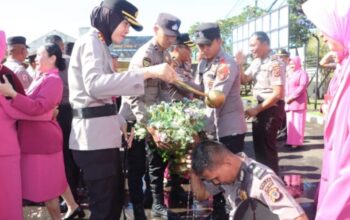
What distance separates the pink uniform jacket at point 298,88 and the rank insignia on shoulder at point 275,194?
6579 mm

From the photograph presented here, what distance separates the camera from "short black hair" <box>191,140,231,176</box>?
7.59 ft

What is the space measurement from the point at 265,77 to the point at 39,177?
8.85ft

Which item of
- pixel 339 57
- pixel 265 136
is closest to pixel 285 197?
pixel 339 57

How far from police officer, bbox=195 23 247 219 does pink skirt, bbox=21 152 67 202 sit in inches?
58.5

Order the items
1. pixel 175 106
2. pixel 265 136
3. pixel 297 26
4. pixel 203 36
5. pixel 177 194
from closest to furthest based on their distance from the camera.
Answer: pixel 175 106 → pixel 203 36 → pixel 265 136 → pixel 177 194 → pixel 297 26

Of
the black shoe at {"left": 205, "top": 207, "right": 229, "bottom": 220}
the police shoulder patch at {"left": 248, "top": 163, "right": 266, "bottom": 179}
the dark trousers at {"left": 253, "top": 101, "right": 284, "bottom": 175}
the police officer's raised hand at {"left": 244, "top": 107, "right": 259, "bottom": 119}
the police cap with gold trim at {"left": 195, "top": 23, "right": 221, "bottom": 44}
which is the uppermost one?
the police cap with gold trim at {"left": 195, "top": 23, "right": 221, "bottom": 44}

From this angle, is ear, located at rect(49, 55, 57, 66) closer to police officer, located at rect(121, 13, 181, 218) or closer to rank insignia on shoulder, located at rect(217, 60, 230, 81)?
police officer, located at rect(121, 13, 181, 218)

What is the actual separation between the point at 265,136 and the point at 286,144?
170 inches

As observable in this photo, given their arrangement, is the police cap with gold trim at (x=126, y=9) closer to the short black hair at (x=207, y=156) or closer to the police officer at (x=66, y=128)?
the short black hair at (x=207, y=156)

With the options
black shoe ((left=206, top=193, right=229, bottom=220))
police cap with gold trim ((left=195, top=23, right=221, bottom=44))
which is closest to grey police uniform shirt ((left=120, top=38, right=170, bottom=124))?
police cap with gold trim ((left=195, top=23, right=221, bottom=44))

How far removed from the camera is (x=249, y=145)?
8867 millimetres

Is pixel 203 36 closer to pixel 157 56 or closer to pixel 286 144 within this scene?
pixel 157 56

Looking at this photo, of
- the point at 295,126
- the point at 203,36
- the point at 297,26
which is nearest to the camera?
the point at 203,36

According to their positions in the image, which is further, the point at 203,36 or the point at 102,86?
the point at 203,36
